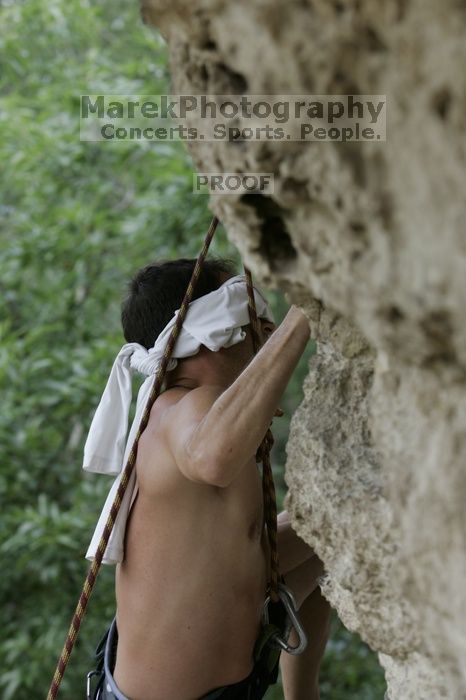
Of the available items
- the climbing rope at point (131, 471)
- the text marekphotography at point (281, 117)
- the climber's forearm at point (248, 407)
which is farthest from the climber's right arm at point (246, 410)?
the text marekphotography at point (281, 117)

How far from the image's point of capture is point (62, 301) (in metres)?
4.54

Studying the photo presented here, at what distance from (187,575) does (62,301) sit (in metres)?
2.77

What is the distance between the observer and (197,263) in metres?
2.12

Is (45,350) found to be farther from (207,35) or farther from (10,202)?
(207,35)

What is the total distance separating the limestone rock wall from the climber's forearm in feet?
0.68

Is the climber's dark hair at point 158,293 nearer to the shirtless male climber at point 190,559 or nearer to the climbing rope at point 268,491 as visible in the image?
the shirtless male climber at point 190,559

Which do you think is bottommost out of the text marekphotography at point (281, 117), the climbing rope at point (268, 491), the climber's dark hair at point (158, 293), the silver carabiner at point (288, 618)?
the silver carabiner at point (288, 618)

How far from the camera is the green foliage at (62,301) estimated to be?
410 cm

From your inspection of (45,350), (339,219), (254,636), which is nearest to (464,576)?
(339,219)

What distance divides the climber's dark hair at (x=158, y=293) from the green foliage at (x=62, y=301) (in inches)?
70.1

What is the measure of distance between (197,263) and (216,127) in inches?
31.5

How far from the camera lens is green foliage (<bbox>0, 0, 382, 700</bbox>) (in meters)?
4.10

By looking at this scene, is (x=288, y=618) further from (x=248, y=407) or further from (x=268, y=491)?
(x=248, y=407)

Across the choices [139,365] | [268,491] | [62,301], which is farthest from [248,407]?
[62,301]
